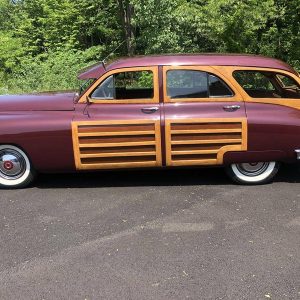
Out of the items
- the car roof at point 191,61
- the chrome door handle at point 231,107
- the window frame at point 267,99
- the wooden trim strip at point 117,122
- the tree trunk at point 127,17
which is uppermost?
the tree trunk at point 127,17

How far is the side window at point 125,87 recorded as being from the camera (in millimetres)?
5430

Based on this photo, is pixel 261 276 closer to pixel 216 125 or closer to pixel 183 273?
pixel 183 273

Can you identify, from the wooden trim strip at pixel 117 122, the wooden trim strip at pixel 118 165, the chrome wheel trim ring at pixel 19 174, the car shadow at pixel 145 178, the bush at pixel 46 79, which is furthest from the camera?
the bush at pixel 46 79

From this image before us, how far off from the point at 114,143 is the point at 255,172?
5.79 feet

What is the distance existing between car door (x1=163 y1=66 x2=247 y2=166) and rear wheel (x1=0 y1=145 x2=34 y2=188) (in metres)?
1.71

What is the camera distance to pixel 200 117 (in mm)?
5309

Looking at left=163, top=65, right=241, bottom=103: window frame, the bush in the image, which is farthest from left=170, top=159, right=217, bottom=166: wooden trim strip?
the bush

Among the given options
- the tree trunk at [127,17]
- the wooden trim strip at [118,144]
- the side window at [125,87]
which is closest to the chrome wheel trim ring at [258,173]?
the wooden trim strip at [118,144]

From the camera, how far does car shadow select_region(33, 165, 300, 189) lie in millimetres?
5688

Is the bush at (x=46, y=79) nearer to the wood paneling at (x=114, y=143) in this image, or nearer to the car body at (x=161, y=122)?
the car body at (x=161, y=122)

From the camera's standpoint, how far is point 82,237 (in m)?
4.27

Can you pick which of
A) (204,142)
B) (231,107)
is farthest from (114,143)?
(231,107)

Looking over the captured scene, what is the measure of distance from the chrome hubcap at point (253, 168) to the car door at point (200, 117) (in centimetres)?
33

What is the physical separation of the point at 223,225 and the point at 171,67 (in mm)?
1980
